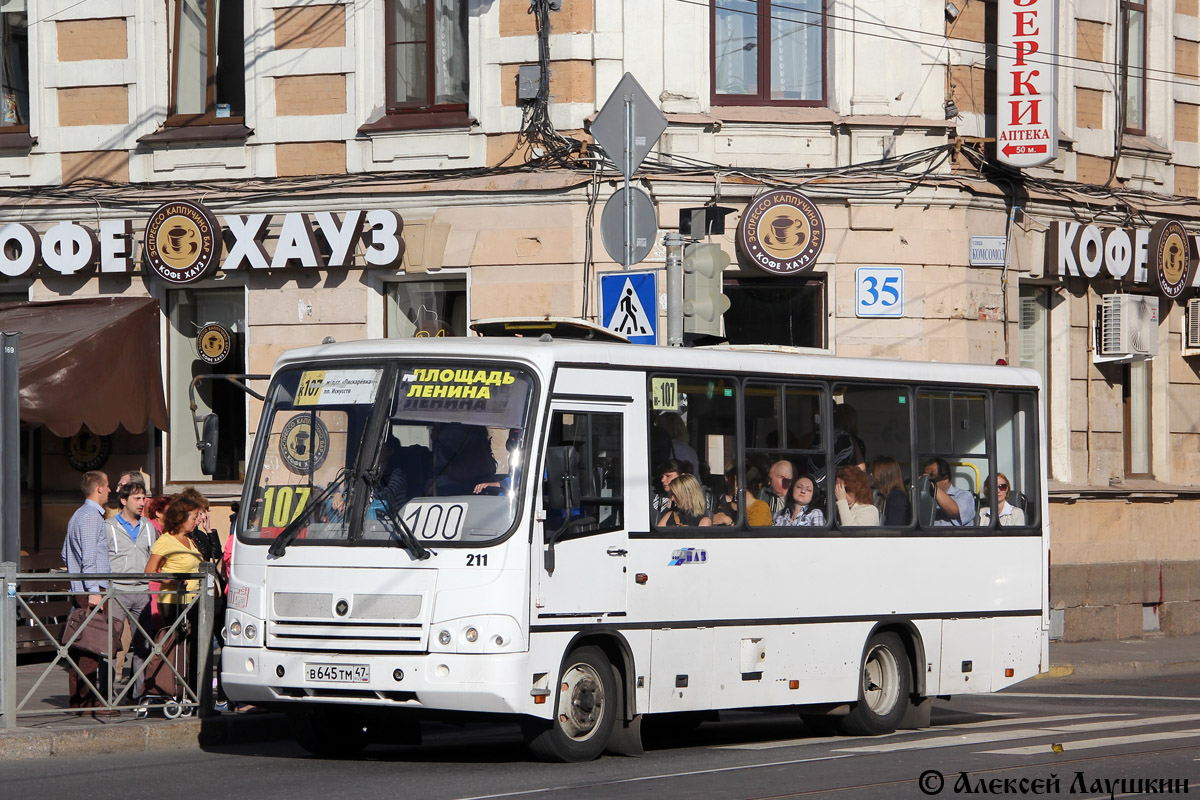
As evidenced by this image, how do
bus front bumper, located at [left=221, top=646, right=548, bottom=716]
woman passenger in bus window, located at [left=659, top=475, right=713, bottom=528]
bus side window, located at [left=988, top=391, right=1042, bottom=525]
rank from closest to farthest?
bus front bumper, located at [left=221, top=646, right=548, bottom=716] < woman passenger in bus window, located at [left=659, top=475, right=713, bottom=528] < bus side window, located at [left=988, top=391, right=1042, bottom=525]

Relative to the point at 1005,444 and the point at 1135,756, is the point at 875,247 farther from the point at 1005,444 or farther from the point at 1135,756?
the point at 1135,756

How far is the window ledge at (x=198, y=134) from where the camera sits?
773 inches

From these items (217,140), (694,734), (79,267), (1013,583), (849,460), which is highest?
(217,140)

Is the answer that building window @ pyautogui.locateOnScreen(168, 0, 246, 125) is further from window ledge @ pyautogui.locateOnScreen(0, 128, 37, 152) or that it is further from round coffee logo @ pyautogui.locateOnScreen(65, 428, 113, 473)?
round coffee logo @ pyautogui.locateOnScreen(65, 428, 113, 473)

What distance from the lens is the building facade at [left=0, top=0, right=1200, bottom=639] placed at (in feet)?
61.8

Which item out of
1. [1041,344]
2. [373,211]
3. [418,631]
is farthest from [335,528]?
[1041,344]

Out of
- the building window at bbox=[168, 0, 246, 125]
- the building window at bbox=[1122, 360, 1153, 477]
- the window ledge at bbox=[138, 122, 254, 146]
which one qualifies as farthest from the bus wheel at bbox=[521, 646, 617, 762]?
the building window at bbox=[1122, 360, 1153, 477]

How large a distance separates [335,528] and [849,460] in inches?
157

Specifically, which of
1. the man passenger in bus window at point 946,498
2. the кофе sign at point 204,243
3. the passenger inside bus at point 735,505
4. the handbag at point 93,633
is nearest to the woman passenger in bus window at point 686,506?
the passenger inside bus at point 735,505

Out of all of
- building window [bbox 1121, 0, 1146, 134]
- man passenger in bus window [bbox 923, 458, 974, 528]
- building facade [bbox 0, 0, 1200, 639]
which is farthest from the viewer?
building window [bbox 1121, 0, 1146, 134]

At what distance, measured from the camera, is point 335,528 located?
35.1 ft

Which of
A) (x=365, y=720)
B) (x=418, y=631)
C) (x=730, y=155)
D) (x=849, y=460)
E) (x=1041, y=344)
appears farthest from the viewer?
(x=1041, y=344)

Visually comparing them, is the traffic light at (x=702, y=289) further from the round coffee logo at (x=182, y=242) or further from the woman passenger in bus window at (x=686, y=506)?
the round coffee logo at (x=182, y=242)

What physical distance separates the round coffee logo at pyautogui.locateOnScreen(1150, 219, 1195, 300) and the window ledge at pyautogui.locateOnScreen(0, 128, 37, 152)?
13.5 m
